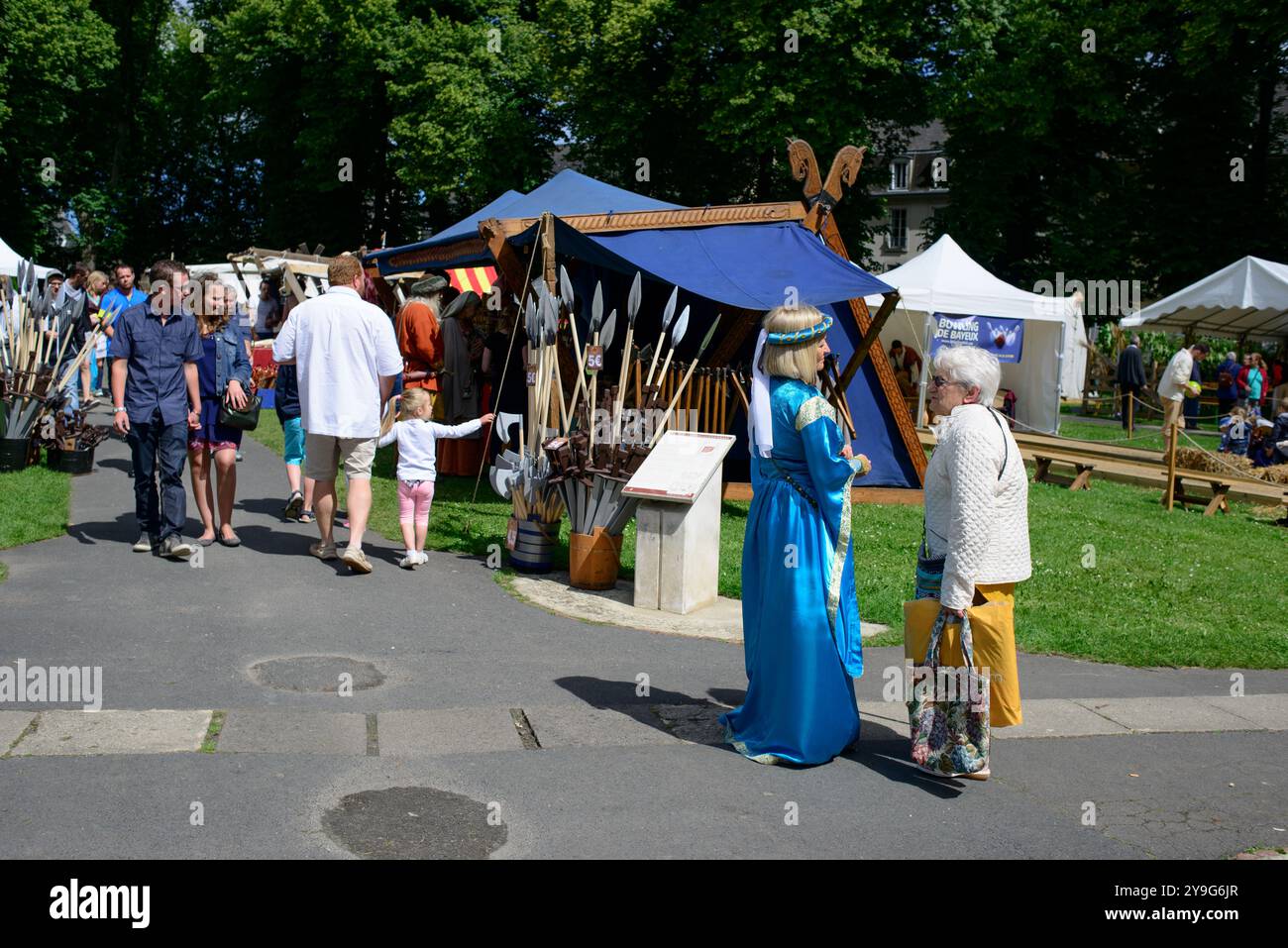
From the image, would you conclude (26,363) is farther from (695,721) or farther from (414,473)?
(695,721)

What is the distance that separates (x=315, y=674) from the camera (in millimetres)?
6258

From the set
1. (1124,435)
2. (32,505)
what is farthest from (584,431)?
(1124,435)

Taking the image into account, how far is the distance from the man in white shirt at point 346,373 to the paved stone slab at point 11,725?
3156mm

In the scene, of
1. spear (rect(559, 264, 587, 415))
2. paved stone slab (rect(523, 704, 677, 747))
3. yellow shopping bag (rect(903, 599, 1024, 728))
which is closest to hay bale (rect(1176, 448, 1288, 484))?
spear (rect(559, 264, 587, 415))

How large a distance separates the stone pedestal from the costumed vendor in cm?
531

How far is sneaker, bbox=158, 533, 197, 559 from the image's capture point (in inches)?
338

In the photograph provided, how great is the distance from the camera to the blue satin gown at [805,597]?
5.32 metres

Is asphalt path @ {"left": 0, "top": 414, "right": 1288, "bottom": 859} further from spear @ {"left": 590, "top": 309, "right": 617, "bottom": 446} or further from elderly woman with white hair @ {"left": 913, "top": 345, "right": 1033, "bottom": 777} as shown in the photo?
spear @ {"left": 590, "top": 309, "right": 617, "bottom": 446}

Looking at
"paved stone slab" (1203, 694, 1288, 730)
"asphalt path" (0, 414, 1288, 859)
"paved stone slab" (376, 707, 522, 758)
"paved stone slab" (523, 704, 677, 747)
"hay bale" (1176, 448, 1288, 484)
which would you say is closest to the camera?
"asphalt path" (0, 414, 1288, 859)

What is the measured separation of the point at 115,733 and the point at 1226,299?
69.8 ft

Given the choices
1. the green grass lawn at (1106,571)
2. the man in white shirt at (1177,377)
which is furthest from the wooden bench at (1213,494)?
the man in white shirt at (1177,377)

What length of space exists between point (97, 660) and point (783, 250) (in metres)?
7.14

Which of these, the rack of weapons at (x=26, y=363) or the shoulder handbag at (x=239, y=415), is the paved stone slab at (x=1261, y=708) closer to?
the shoulder handbag at (x=239, y=415)

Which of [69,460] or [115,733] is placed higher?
[69,460]
